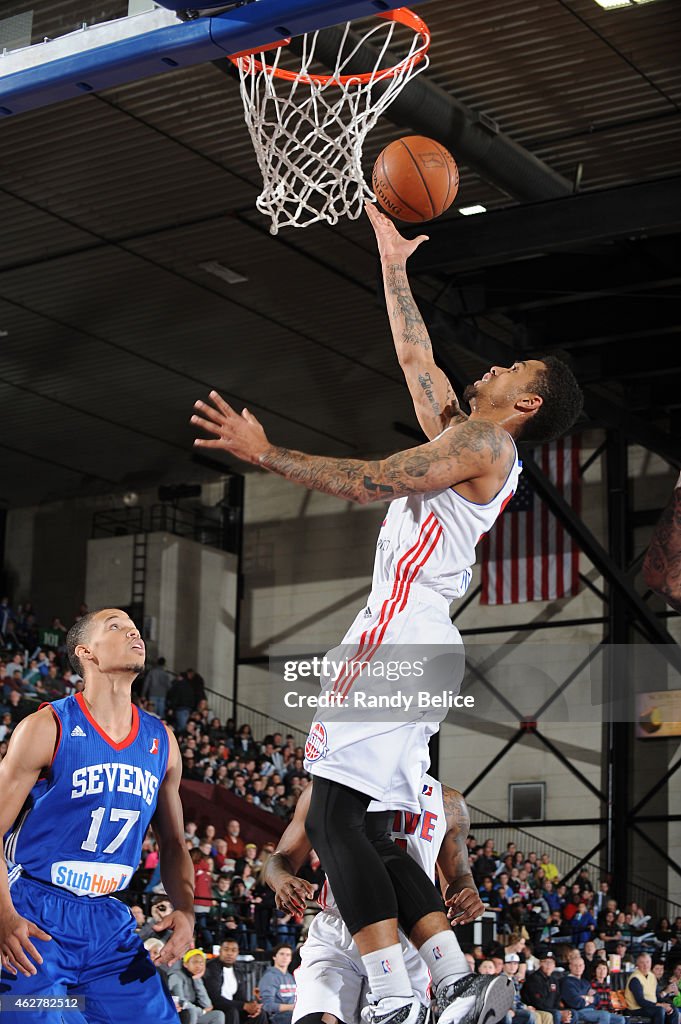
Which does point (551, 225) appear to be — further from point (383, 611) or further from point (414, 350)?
point (383, 611)

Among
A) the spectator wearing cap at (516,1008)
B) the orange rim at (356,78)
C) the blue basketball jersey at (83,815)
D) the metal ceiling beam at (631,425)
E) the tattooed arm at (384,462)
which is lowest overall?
the spectator wearing cap at (516,1008)

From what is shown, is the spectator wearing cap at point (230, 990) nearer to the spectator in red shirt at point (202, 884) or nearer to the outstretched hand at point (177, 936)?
the spectator in red shirt at point (202, 884)

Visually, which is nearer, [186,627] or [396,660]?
[396,660]

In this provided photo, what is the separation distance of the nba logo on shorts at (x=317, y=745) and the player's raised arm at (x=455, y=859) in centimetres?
75

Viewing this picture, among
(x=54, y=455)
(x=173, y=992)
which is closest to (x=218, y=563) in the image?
(x=54, y=455)

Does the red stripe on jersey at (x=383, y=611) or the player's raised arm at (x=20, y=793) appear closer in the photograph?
the red stripe on jersey at (x=383, y=611)

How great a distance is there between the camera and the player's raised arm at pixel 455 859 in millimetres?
5160

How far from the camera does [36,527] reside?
30047 millimetres

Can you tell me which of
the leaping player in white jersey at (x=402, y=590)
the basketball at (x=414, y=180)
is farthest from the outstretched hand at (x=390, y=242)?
the basketball at (x=414, y=180)

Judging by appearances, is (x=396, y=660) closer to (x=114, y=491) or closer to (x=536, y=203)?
(x=536, y=203)

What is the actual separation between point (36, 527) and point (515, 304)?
50.2ft

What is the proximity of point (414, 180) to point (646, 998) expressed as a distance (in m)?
10.9

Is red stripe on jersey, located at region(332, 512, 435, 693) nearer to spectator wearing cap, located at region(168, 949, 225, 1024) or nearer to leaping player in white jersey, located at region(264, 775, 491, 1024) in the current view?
leaping player in white jersey, located at region(264, 775, 491, 1024)

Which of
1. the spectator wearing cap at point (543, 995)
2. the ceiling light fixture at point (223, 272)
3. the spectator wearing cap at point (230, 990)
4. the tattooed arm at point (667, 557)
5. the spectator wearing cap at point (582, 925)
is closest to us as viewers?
the tattooed arm at point (667, 557)
